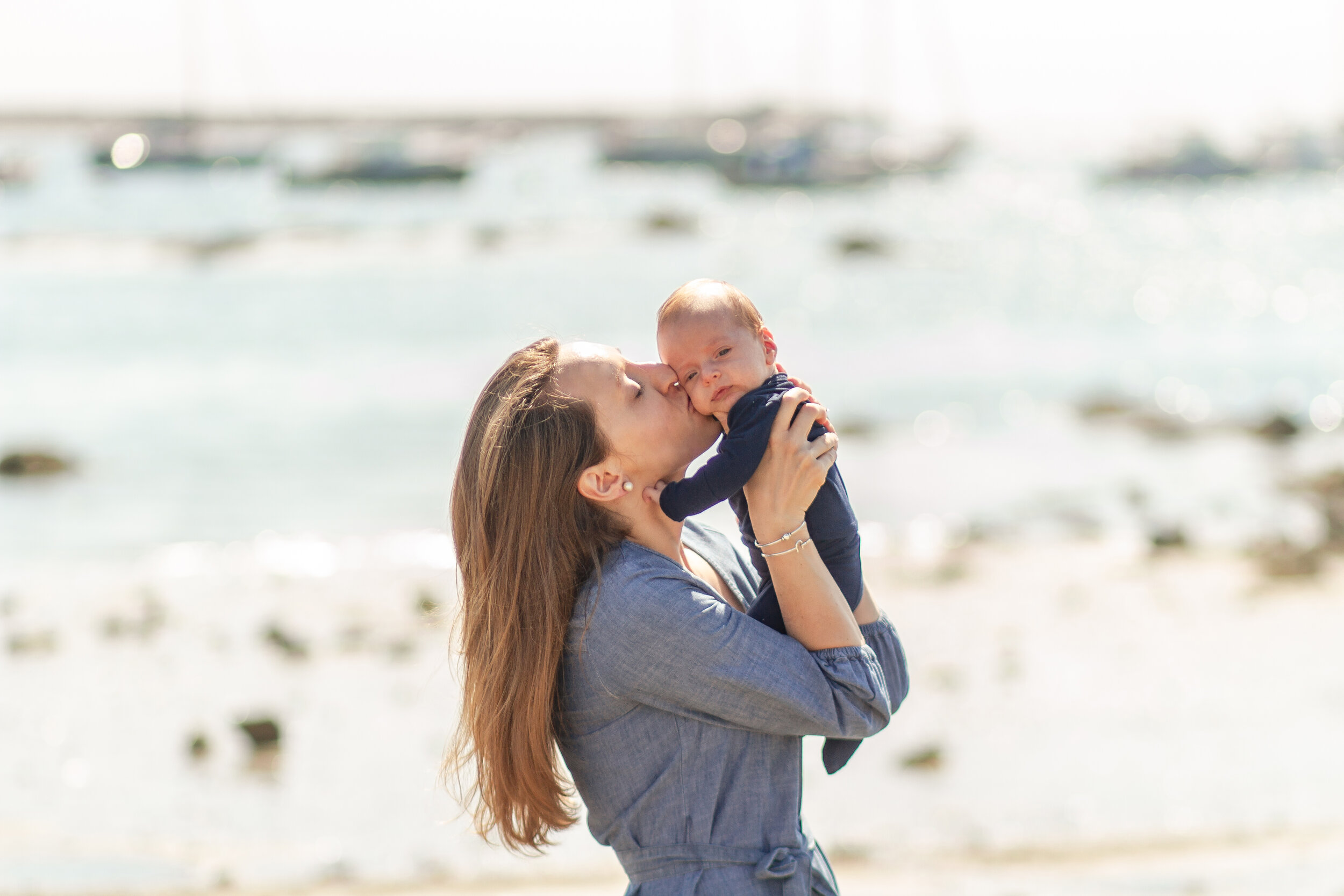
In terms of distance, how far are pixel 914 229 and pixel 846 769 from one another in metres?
55.4

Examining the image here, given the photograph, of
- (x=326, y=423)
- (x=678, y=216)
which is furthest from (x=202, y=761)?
(x=678, y=216)

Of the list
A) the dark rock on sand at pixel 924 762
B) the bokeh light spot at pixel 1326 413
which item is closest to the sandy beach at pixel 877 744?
the dark rock on sand at pixel 924 762

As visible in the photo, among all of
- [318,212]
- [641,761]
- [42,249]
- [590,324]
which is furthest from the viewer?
[318,212]

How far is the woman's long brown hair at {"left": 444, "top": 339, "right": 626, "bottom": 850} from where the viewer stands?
2.31 metres

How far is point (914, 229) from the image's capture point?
60.6m

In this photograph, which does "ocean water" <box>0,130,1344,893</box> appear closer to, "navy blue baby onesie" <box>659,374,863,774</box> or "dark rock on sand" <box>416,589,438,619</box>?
"dark rock on sand" <box>416,589,438,619</box>

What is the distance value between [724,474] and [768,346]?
34 cm

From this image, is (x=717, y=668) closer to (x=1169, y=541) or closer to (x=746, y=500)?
(x=746, y=500)

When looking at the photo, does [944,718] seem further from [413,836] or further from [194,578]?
[194,578]

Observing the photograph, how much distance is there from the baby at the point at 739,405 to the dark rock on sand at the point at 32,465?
17.3 metres

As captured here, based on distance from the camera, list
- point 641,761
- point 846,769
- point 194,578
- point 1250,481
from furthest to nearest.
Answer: point 1250,481 < point 194,578 < point 846,769 < point 641,761

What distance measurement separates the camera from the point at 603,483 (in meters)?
2.34

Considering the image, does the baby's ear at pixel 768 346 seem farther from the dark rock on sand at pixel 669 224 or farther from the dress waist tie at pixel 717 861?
the dark rock on sand at pixel 669 224

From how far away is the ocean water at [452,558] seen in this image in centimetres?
700
